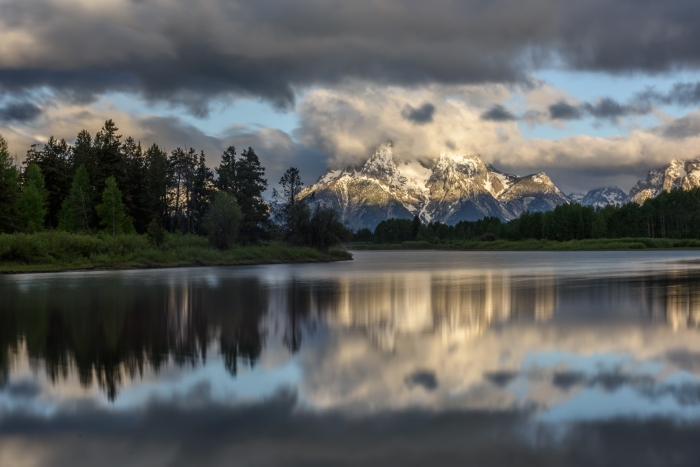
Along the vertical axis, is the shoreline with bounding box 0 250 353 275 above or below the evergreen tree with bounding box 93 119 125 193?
below

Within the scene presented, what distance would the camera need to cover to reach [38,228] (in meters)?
80.4

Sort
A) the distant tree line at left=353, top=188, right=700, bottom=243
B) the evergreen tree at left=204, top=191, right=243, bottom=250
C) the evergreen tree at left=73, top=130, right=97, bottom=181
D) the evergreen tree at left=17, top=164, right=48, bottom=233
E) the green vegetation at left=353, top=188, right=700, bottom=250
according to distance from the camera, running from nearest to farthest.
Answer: the evergreen tree at left=17, top=164, right=48, bottom=233 < the evergreen tree at left=204, top=191, right=243, bottom=250 < the evergreen tree at left=73, top=130, right=97, bottom=181 < the green vegetation at left=353, top=188, right=700, bottom=250 < the distant tree line at left=353, top=188, right=700, bottom=243

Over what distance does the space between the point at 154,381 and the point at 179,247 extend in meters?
70.8

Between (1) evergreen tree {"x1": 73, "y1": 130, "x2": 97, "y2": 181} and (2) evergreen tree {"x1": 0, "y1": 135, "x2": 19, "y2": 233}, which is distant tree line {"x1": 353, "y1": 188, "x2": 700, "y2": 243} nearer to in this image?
(1) evergreen tree {"x1": 73, "y1": 130, "x2": 97, "y2": 181}

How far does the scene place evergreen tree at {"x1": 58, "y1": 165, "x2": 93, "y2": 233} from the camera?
82000 mm

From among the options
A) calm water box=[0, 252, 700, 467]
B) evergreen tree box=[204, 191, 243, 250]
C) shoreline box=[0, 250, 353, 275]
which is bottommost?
shoreline box=[0, 250, 353, 275]

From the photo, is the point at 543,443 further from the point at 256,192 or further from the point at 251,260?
the point at 256,192

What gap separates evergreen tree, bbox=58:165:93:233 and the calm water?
65.4m

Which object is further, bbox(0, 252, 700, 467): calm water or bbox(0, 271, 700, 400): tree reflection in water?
bbox(0, 271, 700, 400): tree reflection in water

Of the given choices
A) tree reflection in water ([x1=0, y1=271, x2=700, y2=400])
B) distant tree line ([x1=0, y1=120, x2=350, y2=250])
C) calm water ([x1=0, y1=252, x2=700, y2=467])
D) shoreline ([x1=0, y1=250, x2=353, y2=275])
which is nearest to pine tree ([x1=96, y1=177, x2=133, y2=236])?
distant tree line ([x1=0, y1=120, x2=350, y2=250])

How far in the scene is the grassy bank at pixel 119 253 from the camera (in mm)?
59469

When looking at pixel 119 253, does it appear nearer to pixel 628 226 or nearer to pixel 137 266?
pixel 137 266

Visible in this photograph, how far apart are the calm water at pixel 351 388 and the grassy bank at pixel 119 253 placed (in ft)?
140

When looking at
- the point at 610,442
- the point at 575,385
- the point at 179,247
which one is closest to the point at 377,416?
the point at 610,442
